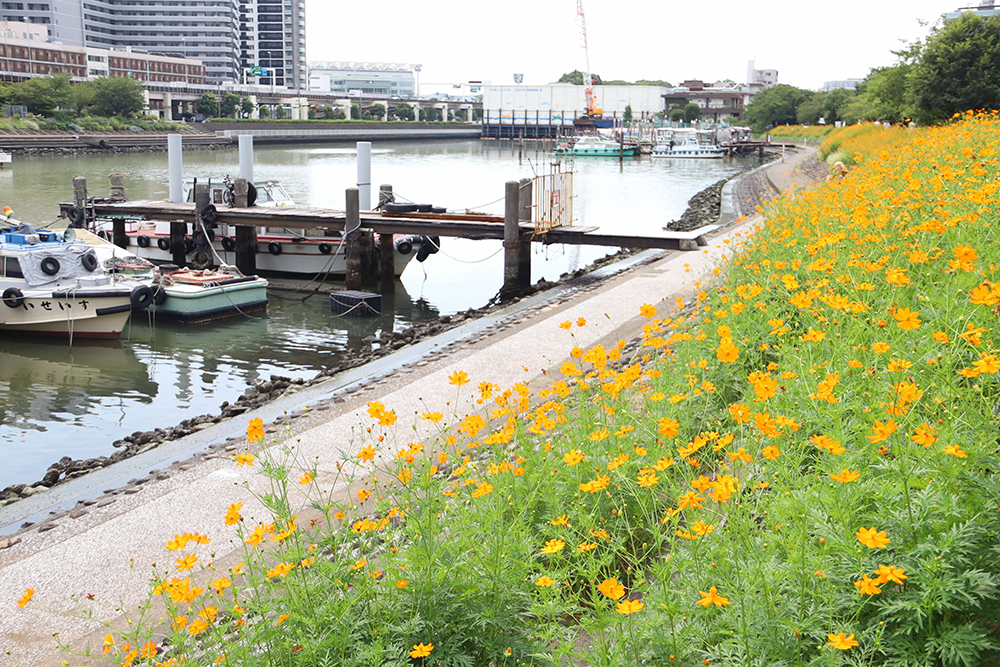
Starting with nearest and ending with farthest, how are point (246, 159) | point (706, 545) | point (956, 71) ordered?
point (706, 545), point (246, 159), point (956, 71)

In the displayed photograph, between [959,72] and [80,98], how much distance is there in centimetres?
9400

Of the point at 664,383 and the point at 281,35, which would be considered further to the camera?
the point at 281,35

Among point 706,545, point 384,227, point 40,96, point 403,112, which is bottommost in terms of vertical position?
point 706,545

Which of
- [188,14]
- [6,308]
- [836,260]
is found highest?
[188,14]

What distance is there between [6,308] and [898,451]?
16049 millimetres

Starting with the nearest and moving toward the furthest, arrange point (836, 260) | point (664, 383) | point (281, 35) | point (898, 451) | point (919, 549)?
point (919, 549) < point (898, 451) < point (664, 383) < point (836, 260) < point (281, 35)

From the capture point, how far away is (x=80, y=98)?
96.6 metres

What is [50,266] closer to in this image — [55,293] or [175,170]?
[55,293]

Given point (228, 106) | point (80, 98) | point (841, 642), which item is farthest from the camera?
point (228, 106)

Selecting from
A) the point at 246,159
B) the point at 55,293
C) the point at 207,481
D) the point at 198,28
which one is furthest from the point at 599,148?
the point at 198,28

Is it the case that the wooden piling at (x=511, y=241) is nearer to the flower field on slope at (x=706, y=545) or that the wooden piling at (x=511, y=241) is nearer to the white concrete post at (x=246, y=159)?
the white concrete post at (x=246, y=159)

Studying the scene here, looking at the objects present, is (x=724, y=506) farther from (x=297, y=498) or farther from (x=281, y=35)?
(x=281, y=35)

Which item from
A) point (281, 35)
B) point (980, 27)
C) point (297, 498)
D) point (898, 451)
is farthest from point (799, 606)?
point (281, 35)

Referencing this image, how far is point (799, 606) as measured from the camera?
10.1 ft
